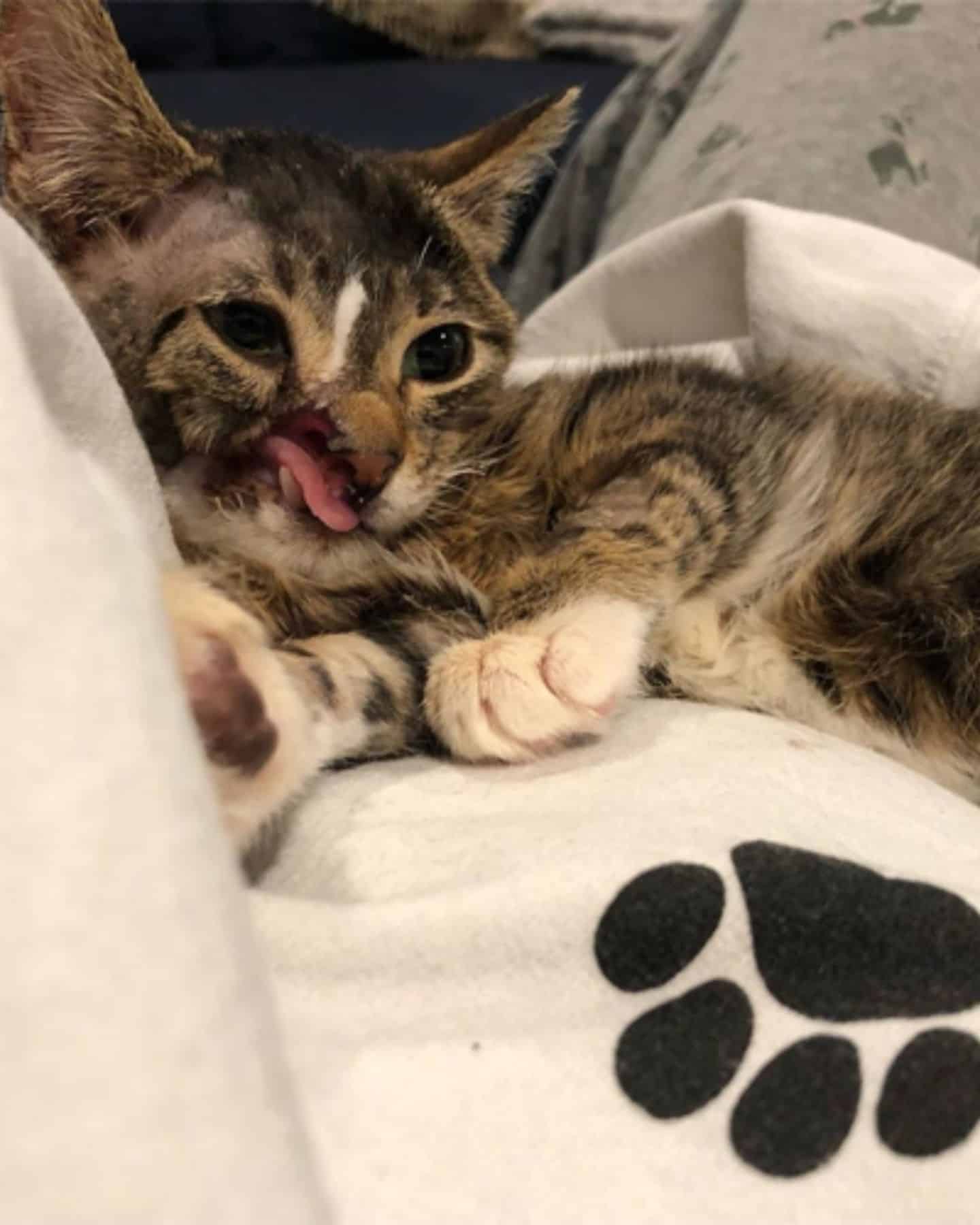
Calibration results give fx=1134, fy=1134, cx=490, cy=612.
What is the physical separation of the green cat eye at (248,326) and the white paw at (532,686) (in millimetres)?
250

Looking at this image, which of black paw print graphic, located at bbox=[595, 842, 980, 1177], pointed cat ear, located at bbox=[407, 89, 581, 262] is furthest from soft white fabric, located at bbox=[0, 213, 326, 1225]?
pointed cat ear, located at bbox=[407, 89, 581, 262]

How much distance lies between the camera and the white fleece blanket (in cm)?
34

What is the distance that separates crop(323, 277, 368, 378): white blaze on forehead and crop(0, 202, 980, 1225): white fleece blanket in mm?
A: 194

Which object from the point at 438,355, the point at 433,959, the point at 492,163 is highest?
the point at 492,163

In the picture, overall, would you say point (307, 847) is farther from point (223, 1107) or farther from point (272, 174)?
point (272, 174)

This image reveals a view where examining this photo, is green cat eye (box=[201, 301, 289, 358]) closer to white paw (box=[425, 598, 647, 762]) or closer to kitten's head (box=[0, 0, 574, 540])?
kitten's head (box=[0, 0, 574, 540])

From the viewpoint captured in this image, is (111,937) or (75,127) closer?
(111,937)

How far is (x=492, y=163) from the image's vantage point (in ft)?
3.41

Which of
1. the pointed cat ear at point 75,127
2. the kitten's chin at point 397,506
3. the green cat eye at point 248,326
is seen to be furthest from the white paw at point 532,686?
the pointed cat ear at point 75,127

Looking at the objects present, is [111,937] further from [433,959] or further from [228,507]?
[228,507]

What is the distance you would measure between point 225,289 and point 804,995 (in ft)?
1.93

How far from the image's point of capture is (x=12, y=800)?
0.35 m

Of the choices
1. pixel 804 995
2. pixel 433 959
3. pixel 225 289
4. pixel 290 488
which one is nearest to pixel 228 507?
pixel 290 488

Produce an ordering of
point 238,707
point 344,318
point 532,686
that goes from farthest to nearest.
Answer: point 344,318 → point 532,686 → point 238,707
